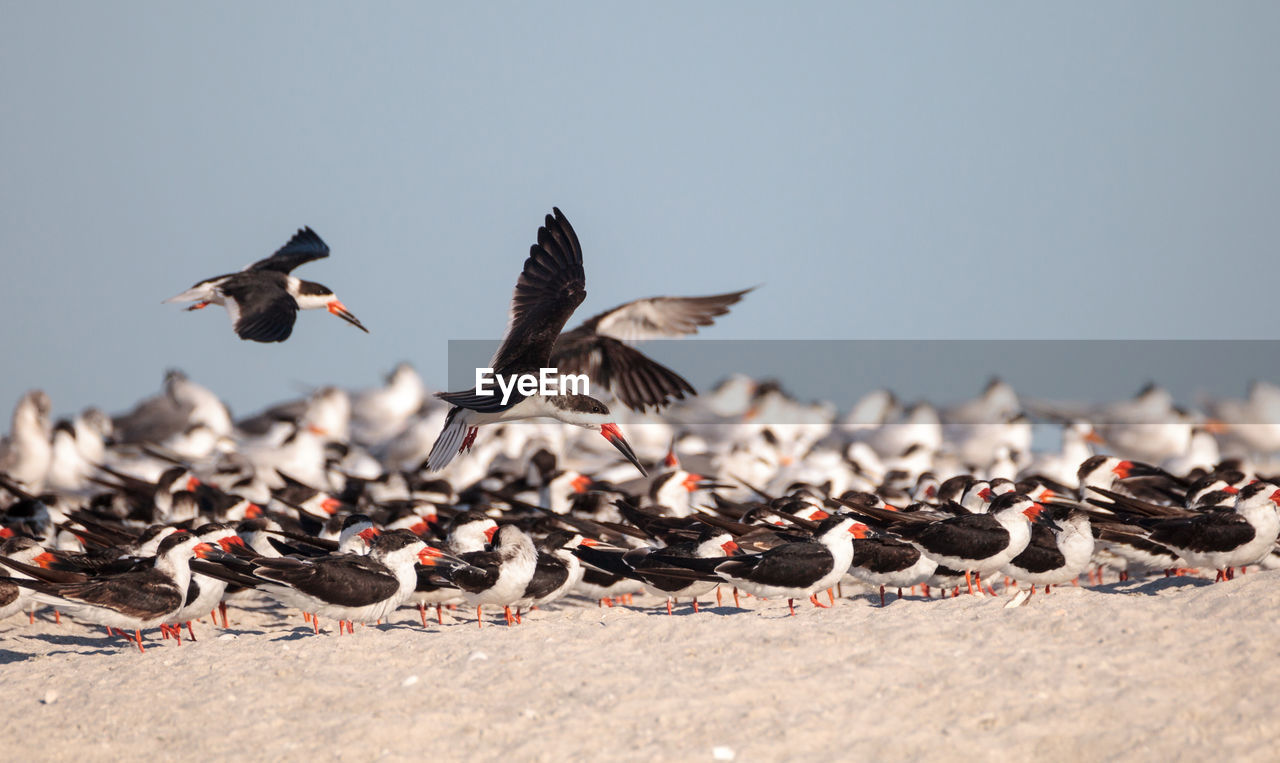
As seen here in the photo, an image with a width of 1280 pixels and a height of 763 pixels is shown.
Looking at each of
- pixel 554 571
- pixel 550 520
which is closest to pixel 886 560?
pixel 554 571

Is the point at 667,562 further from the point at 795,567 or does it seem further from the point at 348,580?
the point at 348,580

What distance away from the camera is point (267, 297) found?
1084 centimetres

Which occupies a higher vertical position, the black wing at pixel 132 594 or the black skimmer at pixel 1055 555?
the black skimmer at pixel 1055 555

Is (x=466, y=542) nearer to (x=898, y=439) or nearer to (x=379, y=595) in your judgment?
(x=379, y=595)

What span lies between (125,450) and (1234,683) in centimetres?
1921

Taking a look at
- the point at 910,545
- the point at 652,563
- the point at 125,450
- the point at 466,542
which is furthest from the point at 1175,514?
the point at 125,450

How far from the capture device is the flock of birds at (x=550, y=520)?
9570 mm

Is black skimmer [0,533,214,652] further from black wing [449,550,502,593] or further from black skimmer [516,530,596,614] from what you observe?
black skimmer [516,530,596,614]

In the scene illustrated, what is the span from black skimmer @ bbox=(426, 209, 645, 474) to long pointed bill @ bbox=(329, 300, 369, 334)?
6.73 ft

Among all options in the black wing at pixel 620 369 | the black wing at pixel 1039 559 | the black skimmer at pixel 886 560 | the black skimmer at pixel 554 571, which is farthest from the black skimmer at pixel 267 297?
the black wing at pixel 1039 559

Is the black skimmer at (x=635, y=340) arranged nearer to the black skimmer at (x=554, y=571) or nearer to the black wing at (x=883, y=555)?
the black skimmer at (x=554, y=571)

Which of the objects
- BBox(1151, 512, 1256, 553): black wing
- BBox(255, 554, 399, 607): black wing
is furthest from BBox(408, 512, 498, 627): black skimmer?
BBox(1151, 512, 1256, 553): black wing

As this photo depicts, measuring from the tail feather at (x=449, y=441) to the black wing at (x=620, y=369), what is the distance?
97 cm

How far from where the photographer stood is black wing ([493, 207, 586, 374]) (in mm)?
9398
